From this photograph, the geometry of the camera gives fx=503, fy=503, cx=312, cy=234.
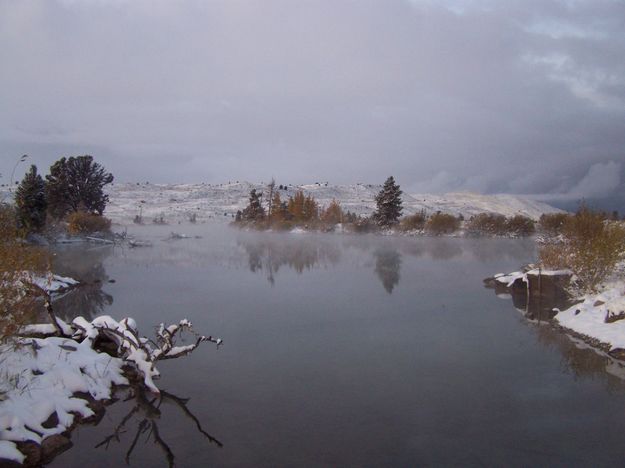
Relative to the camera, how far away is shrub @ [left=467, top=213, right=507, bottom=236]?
5772cm

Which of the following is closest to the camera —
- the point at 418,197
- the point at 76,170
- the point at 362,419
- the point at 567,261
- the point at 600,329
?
the point at 362,419

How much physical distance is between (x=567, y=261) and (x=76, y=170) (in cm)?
4783

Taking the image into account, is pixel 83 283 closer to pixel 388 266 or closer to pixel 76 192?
pixel 388 266

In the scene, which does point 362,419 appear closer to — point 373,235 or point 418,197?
point 373,235

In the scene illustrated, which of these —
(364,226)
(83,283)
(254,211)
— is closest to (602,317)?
(83,283)

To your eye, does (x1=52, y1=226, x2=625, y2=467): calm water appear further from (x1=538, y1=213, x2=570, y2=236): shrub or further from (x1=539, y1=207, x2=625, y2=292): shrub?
(x1=538, y1=213, x2=570, y2=236): shrub

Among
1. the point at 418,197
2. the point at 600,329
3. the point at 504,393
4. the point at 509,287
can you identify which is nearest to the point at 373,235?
the point at 509,287

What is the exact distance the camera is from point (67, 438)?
7234 millimetres

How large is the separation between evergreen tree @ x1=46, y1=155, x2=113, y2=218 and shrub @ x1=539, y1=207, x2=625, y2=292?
4619 centimetres

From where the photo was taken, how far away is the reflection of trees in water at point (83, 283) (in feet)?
53.5

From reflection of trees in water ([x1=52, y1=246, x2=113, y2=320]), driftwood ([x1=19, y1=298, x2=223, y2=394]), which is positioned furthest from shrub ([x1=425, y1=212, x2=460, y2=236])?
driftwood ([x1=19, y1=298, x2=223, y2=394])

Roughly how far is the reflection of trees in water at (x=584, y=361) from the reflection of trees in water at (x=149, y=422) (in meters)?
7.49

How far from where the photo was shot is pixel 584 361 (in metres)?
10.9

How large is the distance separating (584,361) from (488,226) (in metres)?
49.5
